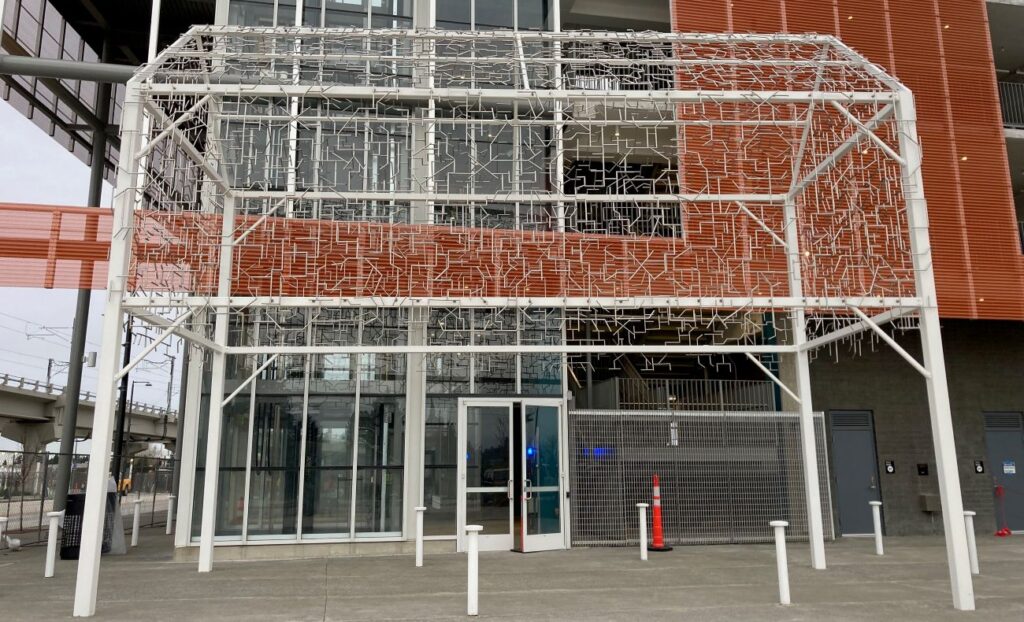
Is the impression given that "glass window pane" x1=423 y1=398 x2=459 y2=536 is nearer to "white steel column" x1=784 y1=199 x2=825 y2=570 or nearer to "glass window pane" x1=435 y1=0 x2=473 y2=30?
"white steel column" x1=784 y1=199 x2=825 y2=570

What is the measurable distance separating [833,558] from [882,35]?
38.8 ft

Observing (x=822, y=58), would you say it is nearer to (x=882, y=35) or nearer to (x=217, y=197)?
(x=882, y=35)

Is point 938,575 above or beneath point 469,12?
beneath

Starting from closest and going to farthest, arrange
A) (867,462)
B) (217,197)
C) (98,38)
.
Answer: (217,197), (867,462), (98,38)

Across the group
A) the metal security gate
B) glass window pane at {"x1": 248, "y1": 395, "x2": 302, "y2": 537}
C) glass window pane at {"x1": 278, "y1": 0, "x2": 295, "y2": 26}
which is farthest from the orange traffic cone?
glass window pane at {"x1": 278, "y1": 0, "x2": 295, "y2": 26}

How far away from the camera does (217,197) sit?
525 inches

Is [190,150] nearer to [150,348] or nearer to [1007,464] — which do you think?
[150,348]

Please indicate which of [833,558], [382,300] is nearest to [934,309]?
[833,558]

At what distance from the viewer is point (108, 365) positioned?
8.25 meters

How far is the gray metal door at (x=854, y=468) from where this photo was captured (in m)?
16.1

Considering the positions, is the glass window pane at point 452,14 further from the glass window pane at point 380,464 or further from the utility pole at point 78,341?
the utility pole at point 78,341

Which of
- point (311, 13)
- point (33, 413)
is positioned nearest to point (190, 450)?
point (311, 13)

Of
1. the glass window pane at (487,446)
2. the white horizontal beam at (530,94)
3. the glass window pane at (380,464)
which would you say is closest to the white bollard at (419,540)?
the glass window pane at (380,464)

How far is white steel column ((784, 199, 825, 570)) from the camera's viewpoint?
37.0ft
